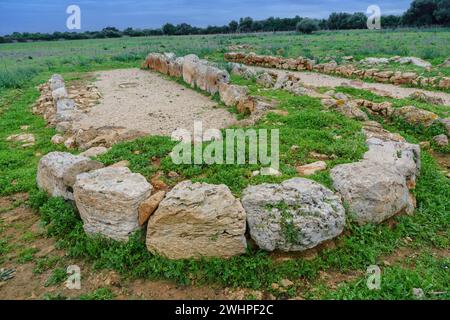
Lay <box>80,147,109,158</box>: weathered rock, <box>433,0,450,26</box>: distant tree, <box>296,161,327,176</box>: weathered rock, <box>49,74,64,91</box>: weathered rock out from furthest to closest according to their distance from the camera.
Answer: <box>433,0,450,26</box>: distant tree → <box>49,74,64,91</box>: weathered rock → <box>80,147,109,158</box>: weathered rock → <box>296,161,327,176</box>: weathered rock

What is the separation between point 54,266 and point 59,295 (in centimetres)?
64

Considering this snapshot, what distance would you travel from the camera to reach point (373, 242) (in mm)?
4586

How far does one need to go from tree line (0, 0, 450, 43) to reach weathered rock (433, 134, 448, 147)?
1819 inches

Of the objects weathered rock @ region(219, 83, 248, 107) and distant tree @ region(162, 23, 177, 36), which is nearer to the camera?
weathered rock @ region(219, 83, 248, 107)

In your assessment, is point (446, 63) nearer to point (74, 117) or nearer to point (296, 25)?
point (74, 117)

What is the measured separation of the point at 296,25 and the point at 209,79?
4873 cm

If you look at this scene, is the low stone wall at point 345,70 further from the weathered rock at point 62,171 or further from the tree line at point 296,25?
the tree line at point 296,25

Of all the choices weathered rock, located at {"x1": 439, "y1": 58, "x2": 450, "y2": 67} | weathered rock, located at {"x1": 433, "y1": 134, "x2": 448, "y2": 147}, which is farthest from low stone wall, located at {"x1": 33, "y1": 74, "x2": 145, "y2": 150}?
weathered rock, located at {"x1": 439, "y1": 58, "x2": 450, "y2": 67}

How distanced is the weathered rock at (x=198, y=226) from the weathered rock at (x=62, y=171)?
1.77 meters

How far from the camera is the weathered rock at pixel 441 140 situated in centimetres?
762

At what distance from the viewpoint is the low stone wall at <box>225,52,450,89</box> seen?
13.3 meters

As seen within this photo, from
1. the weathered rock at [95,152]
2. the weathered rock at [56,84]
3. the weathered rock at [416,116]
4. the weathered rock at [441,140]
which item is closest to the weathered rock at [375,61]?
the weathered rock at [416,116]

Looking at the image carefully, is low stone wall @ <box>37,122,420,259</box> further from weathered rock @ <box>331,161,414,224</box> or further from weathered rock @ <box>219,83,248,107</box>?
weathered rock @ <box>219,83,248,107</box>
